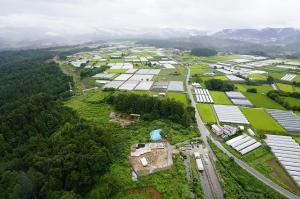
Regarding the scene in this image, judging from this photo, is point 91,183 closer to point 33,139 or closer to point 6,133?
point 33,139

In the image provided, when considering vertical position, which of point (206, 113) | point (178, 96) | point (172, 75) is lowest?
point (172, 75)

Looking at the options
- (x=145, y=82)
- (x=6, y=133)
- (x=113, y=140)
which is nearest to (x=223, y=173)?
(x=113, y=140)

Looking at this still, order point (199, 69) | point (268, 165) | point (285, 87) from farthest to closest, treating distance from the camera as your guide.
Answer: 1. point (199, 69)
2. point (285, 87)
3. point (268, 165)

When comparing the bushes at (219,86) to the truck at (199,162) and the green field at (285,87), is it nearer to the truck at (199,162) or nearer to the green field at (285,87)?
the green field at (285,87)

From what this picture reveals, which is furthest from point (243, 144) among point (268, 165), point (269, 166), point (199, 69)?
point (199, 69)

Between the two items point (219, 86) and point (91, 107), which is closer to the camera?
point (91, 107)

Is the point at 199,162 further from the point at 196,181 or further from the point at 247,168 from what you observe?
the point at 247,168
